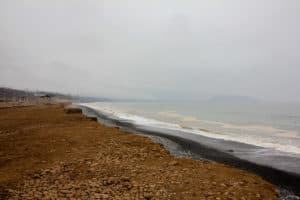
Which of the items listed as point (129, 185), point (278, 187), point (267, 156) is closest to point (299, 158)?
point (267, 156)

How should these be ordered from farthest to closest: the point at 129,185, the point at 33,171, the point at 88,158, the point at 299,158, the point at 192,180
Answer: the point at 299,158 → the point at 88,158 → the point at 33,171 → the point at 192,180 → the point at 129,185

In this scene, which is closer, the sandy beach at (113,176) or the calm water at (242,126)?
the sandy beach at (113,176)

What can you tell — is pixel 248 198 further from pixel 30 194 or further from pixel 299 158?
pixel 299 158

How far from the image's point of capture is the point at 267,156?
18.4 meters

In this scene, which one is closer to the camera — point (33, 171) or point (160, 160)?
point (33, 171)

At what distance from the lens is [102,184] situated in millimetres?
9969

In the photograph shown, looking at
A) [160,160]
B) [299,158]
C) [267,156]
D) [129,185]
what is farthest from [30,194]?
[299,158]

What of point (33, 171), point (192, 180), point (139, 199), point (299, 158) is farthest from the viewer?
point (299, 158)

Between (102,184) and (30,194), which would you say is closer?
(30,194)

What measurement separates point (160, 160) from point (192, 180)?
353 centimetres

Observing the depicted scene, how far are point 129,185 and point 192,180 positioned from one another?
261 centimetres

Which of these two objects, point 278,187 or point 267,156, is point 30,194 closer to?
point 278,187

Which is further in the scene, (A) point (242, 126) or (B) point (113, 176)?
(A) point (242, 126)

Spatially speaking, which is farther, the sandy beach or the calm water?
the calm water
